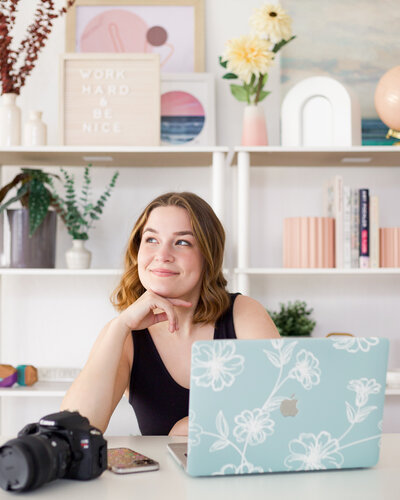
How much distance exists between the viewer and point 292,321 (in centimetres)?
226

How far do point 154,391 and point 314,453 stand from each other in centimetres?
66

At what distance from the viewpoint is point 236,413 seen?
0.90 metres

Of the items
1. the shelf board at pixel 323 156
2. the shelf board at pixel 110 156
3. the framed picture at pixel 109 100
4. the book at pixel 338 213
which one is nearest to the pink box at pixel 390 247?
the book at pixel 338 213

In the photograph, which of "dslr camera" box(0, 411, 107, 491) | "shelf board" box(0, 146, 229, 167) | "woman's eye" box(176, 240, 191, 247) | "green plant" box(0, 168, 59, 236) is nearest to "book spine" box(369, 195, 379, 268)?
"shelf board" box(0, 146, 229, 167)

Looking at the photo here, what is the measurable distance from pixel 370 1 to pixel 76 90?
1.24m

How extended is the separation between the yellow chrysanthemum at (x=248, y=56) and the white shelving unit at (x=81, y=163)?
0.29 metres

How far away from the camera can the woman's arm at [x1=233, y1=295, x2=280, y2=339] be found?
59.6 inches

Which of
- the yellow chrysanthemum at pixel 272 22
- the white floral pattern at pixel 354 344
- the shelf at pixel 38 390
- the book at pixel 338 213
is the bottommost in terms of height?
the shelf at pixel 38 390

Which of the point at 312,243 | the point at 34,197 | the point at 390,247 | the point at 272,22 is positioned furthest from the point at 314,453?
the point at 272,22

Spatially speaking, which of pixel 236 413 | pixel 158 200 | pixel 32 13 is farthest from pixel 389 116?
pixel 236 413

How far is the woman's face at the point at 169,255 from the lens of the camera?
147cm

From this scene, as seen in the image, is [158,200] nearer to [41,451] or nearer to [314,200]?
[41,451]

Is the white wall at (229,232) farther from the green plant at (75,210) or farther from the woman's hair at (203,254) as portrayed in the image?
the woman's hair at (203,254)

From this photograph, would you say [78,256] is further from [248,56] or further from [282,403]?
[282,403]
